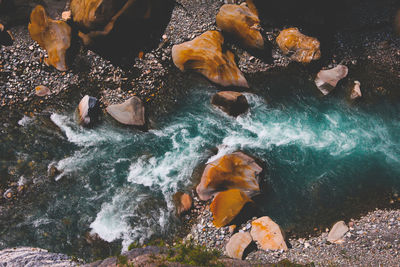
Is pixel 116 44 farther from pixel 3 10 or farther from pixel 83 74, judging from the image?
pixel 3 10

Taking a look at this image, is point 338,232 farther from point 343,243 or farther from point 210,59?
point 210,59

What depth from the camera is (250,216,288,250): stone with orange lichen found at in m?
8.32

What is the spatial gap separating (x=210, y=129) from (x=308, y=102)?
3996mm

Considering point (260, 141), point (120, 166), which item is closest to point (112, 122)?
point (120, 166)

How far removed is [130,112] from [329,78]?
25.4ft

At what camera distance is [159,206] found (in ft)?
30.3

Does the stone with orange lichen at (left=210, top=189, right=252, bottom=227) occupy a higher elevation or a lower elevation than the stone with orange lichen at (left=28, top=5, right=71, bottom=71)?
A: lower

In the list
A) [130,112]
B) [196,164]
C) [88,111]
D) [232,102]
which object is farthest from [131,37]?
[196,164]

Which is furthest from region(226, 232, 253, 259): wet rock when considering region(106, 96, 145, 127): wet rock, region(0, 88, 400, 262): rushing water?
region(106, 96, 145, 127): wet rock

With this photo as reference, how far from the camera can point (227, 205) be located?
869cm

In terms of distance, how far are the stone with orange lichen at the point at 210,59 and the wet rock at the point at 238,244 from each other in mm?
5639

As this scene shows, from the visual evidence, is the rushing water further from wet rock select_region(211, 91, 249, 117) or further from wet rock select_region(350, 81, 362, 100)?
wet rock select_region(350, 81, 362, 100)

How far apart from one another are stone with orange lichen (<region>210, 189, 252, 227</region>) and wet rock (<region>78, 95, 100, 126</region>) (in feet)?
18.1

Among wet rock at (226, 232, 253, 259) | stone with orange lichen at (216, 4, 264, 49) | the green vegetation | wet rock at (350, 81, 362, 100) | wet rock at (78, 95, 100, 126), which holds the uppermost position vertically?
stone with orange lichen at (216, 4, 264, 49)
